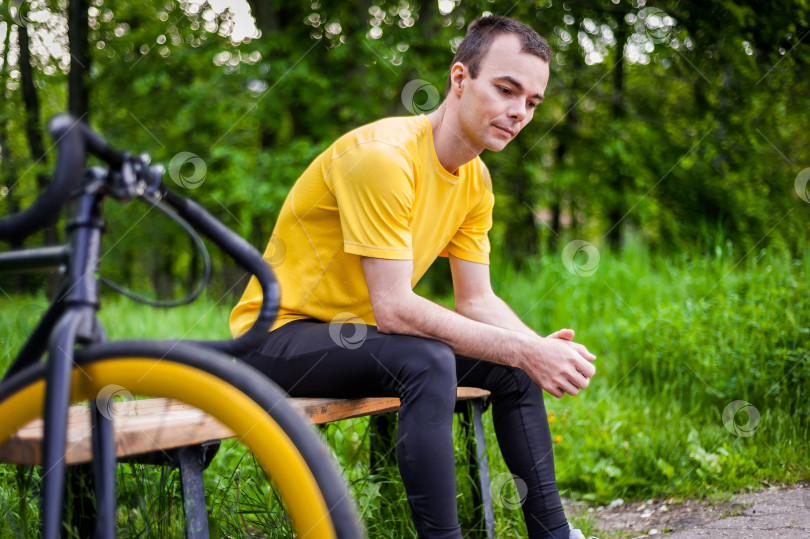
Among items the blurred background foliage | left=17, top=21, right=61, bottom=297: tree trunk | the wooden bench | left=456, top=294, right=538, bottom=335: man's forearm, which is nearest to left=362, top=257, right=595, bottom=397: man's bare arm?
the wooden bench

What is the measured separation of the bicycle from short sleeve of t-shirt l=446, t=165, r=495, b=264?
1.32m

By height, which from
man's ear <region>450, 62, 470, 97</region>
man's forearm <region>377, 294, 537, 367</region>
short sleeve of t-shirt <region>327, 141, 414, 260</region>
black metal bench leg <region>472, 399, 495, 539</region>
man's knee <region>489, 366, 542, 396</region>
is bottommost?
black metal bench leg <region>472, 399, 495, 539</region>

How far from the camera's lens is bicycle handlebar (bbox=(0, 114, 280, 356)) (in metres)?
0.99

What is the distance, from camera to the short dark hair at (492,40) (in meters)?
2.12

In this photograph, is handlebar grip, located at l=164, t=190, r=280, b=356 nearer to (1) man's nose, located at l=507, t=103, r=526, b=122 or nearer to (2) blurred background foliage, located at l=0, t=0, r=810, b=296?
(1) man's nose, located at l=507, t=103, r=526, b=122

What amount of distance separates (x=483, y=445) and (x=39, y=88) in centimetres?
908

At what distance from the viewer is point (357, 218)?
1891 mm

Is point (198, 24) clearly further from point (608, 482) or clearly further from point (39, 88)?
point (608, 482)

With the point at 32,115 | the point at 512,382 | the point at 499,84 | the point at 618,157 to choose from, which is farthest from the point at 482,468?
the point at 32,115

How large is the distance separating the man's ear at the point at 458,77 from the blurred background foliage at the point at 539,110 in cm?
232

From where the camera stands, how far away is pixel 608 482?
284cm

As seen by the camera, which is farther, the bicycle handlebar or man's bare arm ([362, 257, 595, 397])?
man's bare arm ([362, 257, 595, 397])

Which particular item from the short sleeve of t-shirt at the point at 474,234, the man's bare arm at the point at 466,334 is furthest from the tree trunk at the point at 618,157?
the man's bare arm at the point at 466,334

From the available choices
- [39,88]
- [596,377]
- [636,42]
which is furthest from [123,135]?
[596,377]
